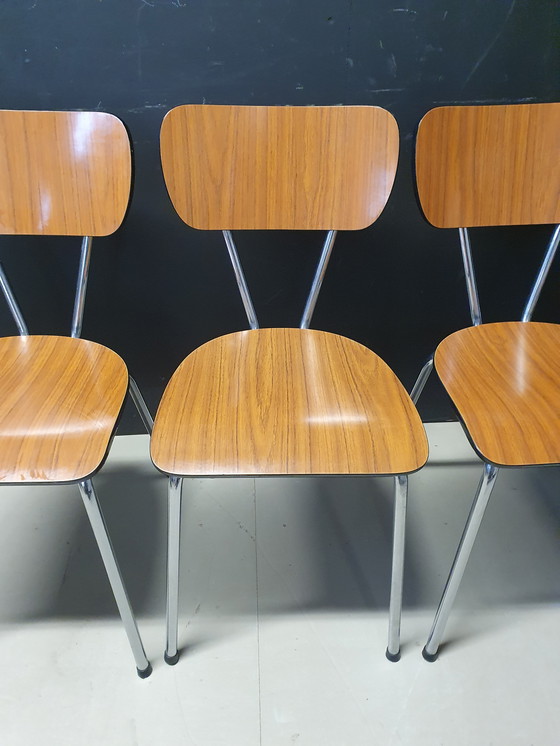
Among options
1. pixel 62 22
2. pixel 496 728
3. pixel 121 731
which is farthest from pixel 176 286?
pixel 496 728

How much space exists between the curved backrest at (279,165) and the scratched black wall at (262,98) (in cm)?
11

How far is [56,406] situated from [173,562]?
0.28 m

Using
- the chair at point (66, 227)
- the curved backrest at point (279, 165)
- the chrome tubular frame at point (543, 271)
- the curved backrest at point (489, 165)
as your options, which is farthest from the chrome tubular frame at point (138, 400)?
the chrome tubular frame at point (543, 271)

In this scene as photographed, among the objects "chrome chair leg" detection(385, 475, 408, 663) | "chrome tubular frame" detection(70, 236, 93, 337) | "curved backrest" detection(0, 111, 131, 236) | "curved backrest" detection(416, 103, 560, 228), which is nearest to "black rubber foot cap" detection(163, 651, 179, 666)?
"chrome chair leg" detection(385, 475, 408, 663)

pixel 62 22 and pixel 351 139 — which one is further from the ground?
pixel 62 22

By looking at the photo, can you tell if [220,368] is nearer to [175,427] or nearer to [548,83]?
[175,427]

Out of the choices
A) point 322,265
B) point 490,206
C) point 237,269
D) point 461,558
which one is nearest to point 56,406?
point 237,269

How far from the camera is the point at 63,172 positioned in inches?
35.5

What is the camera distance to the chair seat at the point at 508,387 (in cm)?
69

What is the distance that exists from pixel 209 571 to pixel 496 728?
51 cm

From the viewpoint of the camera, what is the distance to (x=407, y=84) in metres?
0.98

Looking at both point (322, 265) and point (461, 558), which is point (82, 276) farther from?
point (461, 558)

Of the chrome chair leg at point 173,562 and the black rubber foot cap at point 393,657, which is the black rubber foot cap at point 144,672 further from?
the black rubber foot cap at point 393,657

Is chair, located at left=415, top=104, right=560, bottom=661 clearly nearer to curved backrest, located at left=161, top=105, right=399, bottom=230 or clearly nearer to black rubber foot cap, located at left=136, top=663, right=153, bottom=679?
curved backrest, located at left=161, top=105, right=399, bottom=230
